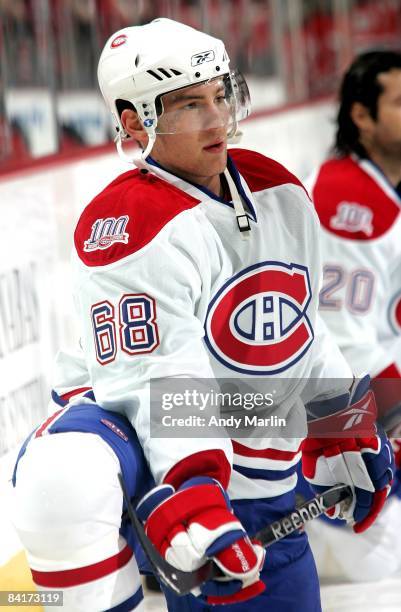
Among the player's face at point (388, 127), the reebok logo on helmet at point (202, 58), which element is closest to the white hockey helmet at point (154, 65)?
the reebok logo on helmet at point (202, 58)

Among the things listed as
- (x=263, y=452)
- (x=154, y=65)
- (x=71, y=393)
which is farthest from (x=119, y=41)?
(x=263, y=452)

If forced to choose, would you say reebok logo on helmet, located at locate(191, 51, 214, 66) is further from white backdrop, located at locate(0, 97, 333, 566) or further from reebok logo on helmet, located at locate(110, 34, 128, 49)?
white backdrop, located at locate(0, 97, 333, 566)

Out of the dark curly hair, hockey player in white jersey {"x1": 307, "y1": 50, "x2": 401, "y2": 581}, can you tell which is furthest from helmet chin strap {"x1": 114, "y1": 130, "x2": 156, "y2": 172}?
the dark curly hair

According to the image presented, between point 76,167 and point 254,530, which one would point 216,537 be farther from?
point 76,167

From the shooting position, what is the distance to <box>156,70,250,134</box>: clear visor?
1732 millimetres

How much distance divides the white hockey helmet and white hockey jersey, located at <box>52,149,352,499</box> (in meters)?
0.11

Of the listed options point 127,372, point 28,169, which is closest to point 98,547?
point 127,372

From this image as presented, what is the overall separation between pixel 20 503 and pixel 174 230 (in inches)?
16.4

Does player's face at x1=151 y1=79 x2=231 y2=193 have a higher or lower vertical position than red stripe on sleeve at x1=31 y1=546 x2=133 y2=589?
higher

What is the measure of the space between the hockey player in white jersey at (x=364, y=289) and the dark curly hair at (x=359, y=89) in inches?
3.0

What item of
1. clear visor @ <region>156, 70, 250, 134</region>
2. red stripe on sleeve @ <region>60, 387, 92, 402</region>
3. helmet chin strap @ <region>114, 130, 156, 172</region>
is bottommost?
red stripe on sleeve @ <region>60, 387, 92, 402</region>

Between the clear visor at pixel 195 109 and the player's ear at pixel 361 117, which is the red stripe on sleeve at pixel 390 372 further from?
the clear visor at pixel 195 109

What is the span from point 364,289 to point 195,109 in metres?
0.95

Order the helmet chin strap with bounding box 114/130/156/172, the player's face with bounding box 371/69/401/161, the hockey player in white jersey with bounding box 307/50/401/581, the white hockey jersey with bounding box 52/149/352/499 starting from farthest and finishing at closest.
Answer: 1. the player's face with bounding box 371/69/401/161
2. the hockey player in white jersey with bounding box 307/50/401/581
3. the helmet chin strap with bounding box 114/130/156/172
4. the white hockey jersey with bounding box 52/149/352/499
